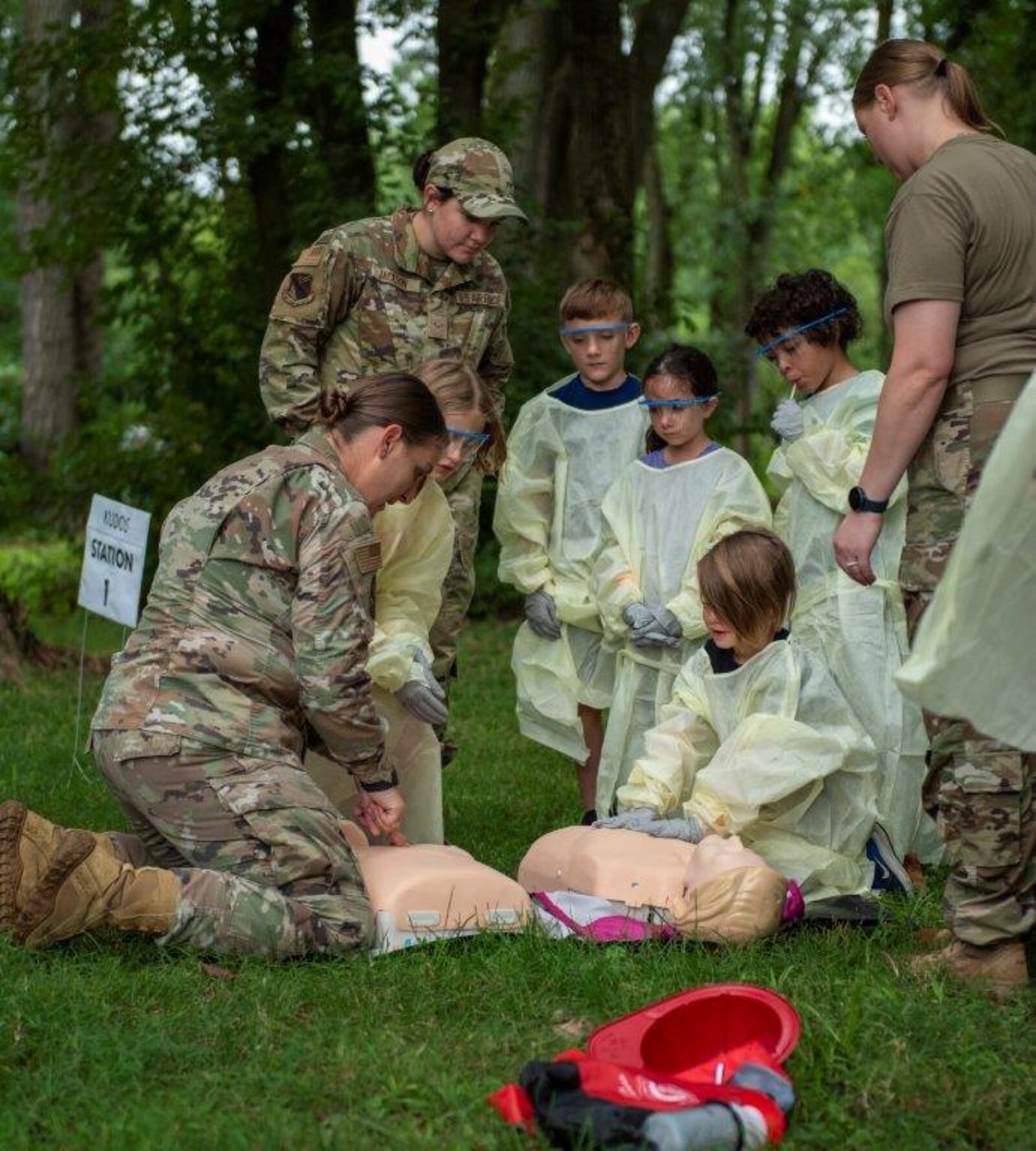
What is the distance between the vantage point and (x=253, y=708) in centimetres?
475

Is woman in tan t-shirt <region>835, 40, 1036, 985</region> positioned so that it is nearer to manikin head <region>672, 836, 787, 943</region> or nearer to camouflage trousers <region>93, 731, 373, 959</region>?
manikin head <region>672, 836, 787, 943</region>

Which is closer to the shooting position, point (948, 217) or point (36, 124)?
point (948, 217)

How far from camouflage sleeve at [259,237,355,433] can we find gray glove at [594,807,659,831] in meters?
1.82

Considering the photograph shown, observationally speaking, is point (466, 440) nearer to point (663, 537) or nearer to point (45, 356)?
point (663, 537)

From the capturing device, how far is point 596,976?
440 cm

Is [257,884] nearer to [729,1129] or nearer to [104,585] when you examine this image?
[729,1129]

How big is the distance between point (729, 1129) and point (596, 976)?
105cm

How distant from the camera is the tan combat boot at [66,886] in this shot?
4.22 m

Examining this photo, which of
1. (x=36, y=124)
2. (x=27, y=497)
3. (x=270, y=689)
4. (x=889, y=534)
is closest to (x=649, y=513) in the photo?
(x=889, y=534)

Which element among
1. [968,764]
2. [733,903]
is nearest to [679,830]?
[733,903]

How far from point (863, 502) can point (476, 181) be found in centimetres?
216

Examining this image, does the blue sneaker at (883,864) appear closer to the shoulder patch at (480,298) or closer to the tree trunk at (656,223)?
the shoulder patch at (480,298)

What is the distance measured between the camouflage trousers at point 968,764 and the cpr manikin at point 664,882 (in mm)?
515

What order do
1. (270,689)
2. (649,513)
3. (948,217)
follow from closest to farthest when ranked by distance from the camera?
(948,217) → (270,689) → (649,513)
